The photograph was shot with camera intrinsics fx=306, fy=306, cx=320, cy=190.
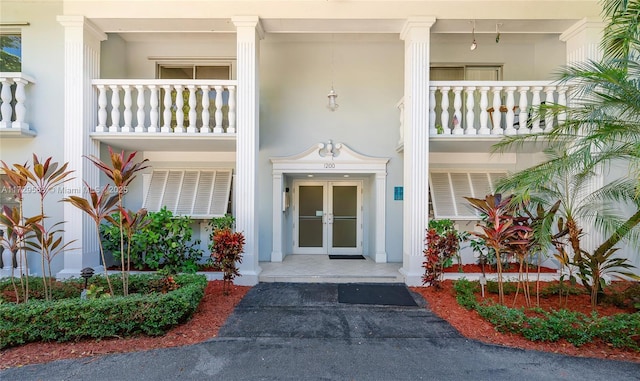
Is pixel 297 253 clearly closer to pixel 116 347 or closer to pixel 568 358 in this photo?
pixel 116 347

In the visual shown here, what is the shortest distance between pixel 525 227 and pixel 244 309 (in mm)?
4406

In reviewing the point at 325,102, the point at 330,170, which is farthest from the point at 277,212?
the point at 325,102

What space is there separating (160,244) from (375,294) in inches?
167

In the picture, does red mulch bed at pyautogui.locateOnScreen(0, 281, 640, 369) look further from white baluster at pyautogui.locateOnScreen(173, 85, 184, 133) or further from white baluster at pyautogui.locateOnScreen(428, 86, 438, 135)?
white baluster at pyautogui.locateOnScreen(173, 85, 184, 133)

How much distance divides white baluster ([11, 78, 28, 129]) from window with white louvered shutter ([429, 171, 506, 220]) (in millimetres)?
8834

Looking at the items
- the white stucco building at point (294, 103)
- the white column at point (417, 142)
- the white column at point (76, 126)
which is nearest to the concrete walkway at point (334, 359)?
the white column at point (417, 142)

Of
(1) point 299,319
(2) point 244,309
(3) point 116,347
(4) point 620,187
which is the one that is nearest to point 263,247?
(2) point 244,309

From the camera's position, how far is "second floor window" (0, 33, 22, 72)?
22.1 ft

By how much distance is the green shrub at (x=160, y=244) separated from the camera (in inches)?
228

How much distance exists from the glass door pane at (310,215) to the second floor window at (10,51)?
22.9 ft

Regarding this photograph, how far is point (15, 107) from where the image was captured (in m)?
6.15

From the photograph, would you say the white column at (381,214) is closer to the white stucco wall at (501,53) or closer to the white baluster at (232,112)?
the white stucco wall at (501,53)

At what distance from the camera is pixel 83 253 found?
19.7 feet

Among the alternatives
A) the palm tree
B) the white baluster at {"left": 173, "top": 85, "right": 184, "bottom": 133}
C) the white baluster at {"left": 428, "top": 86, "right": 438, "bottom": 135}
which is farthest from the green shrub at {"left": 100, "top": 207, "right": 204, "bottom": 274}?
the palm tree
